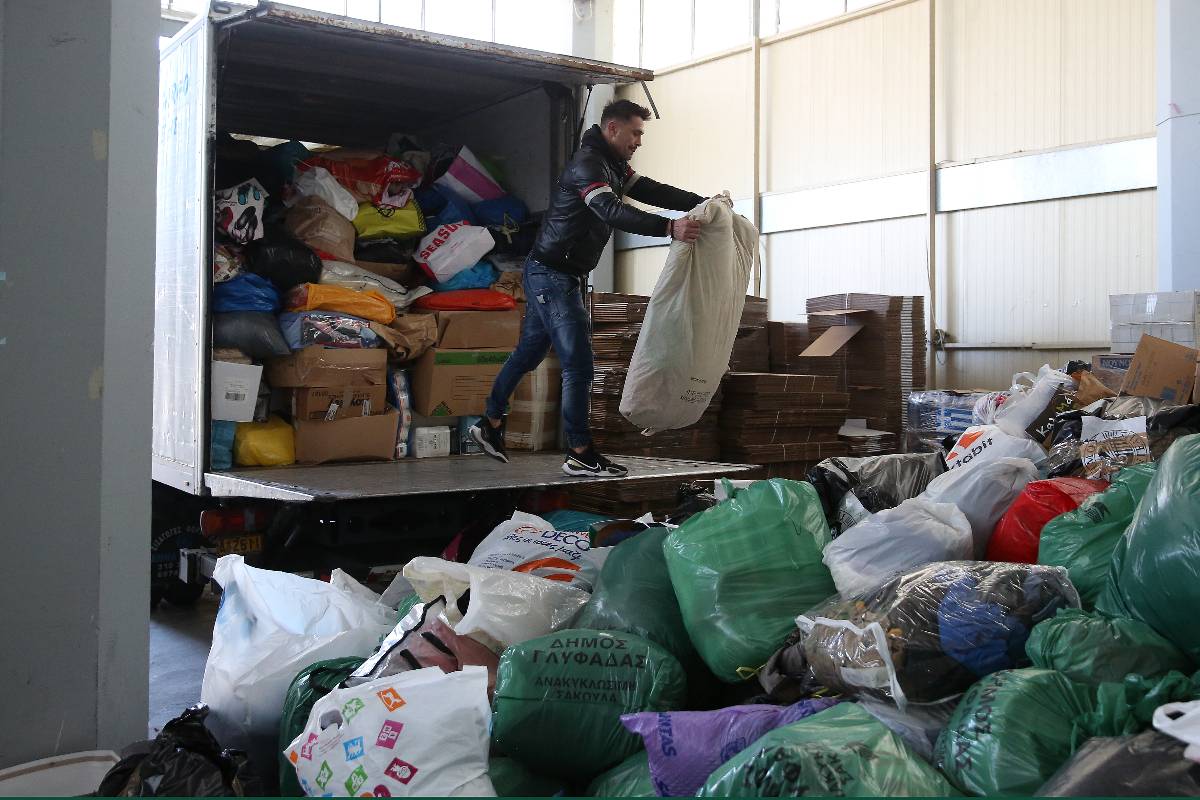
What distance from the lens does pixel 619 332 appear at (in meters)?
7.77

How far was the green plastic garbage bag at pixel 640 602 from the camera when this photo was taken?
2.88 meters

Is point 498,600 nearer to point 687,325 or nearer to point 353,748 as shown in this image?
point 353,748

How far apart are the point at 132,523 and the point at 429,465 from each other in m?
2.50

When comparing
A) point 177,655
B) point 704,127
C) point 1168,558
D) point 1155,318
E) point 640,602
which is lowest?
point 177,655

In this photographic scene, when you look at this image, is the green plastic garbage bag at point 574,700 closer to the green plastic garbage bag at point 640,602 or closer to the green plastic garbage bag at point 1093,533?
the green plastic garbage bag at point 640,602

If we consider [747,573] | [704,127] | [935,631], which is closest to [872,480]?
[747,573]

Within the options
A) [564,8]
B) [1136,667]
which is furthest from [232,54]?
[564,8]

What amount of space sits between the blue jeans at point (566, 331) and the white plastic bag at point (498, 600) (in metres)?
2.03

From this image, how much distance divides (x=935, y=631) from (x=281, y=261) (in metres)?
3.89

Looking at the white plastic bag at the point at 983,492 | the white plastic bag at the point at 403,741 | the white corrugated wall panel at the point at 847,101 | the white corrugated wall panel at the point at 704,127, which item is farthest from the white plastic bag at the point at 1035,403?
the white corrugated wall panel at the point at 704,127

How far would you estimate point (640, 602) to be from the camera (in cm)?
294

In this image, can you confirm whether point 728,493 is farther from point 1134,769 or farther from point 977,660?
point 1134,769

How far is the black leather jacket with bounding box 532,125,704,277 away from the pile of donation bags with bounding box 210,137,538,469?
833 millimetres

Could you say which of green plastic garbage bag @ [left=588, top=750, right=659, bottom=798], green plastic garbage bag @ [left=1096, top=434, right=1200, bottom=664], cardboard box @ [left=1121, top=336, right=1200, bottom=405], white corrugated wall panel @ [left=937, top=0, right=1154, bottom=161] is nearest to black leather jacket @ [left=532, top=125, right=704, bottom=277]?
cardboard box @ [left=1121, top=336, right=1200, bottom=405]
